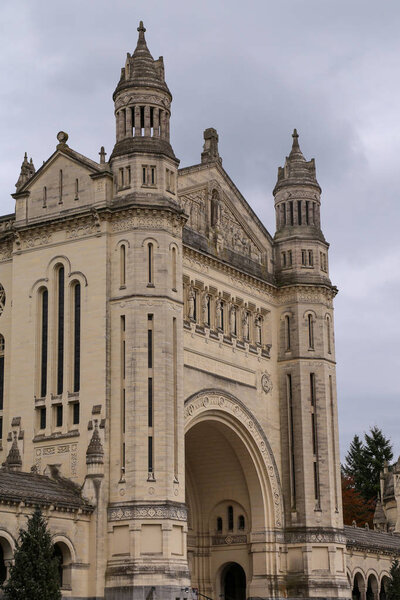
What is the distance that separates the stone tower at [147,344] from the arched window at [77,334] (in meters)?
1.96

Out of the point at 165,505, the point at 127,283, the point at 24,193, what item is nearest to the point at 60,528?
the point at 165,505

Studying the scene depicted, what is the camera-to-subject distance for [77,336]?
5422 centimetres

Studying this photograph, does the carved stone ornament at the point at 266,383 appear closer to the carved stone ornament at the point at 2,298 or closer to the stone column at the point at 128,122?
Answer: the carved stone ornament at the point at 2,298

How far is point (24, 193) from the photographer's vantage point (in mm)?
56781

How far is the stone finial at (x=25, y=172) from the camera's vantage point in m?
57.9

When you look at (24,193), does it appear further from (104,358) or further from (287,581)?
(287,581)

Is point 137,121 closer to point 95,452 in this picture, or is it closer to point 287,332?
point 95,452

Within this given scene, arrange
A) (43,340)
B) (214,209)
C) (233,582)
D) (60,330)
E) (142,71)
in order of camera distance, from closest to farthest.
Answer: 1. (60,330)
2. (43,340)
3. (142,71)
4. (214,209)
5. (233,582)

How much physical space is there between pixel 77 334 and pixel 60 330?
3.59 ft

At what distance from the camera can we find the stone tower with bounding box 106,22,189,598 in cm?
4994

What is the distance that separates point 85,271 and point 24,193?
5604 millimetres

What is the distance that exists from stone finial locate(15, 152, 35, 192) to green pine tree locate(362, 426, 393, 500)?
6087 centimetres

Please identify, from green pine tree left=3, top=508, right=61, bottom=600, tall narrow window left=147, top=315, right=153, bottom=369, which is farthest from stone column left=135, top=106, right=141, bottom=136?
green pine tree left=3, top=508, right=61, bottom=600

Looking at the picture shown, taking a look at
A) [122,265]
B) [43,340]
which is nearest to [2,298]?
[43,340]
